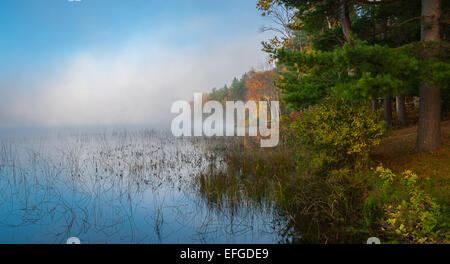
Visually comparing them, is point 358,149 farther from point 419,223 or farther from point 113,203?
point 113,203

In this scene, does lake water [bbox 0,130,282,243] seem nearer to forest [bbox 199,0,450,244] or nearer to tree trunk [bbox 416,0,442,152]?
forest [bbox 199,0,450,244]

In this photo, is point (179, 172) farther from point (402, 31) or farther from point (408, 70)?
point (402, 31)

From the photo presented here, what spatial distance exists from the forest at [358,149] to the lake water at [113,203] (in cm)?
65

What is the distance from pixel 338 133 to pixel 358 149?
23.3 inches

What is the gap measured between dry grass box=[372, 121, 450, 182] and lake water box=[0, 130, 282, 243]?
142 inches

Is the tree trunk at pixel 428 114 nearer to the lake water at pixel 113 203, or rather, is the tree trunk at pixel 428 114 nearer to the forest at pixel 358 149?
the forest at pixel 358 149

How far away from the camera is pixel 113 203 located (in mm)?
5840

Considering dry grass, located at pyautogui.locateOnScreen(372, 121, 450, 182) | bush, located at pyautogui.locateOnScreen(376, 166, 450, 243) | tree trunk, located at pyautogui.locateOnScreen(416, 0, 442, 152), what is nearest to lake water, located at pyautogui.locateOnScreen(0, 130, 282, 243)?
bush, located at pyautogui.locateOnScreen(376, 166, 450, 243)

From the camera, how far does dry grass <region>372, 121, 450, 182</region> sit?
17.5ft

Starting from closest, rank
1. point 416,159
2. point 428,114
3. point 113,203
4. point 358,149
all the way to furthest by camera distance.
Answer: point 358,149
point 113,203
point 416,159
point 428,114

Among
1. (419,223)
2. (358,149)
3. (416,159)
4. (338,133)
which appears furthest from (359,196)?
(416,159)

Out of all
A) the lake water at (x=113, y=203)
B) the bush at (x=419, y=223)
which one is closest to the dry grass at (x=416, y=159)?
the bush at (x=419, y=223)
